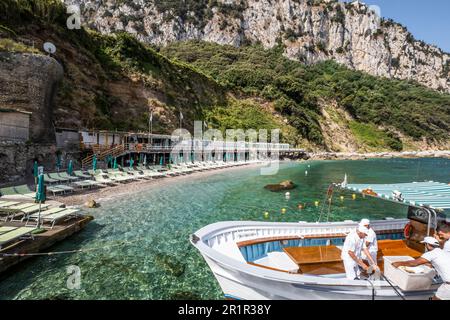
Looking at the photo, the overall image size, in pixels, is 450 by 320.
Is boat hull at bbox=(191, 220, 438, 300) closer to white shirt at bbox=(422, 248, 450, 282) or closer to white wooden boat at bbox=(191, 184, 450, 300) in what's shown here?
white wooden boat at bbox=(191, 184, 450, 300)

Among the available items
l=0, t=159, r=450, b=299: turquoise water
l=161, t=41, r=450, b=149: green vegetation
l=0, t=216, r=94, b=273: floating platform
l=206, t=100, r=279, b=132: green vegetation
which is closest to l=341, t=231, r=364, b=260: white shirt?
l=0, t=159, r=450, b=299: turquoise water

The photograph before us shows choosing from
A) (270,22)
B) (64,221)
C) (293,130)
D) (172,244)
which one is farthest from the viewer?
(270,22)

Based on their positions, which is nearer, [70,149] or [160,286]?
[160,286]

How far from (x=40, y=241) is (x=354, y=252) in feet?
38.3

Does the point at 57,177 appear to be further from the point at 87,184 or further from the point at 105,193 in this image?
the point at 105,193

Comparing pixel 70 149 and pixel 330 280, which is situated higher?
pixel 70 149

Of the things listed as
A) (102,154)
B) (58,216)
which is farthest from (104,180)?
(58,216)

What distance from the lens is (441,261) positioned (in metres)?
4.70
